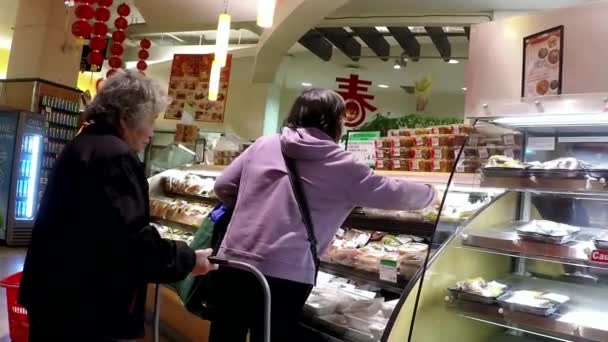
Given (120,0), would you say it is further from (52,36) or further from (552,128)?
(552,128)

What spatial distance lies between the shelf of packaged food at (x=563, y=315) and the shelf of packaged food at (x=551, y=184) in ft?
1.35

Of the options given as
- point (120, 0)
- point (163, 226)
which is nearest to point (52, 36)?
point (120, 0)

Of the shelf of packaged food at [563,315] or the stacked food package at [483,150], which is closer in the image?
the shelf of packaged food at [563,315]

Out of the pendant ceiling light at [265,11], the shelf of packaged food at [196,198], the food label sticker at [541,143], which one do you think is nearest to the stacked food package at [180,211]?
the shelf of packaged food at [196,198]

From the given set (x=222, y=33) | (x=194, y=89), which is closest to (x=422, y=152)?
(x=222, y=33)

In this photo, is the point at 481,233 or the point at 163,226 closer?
the point at 481,233

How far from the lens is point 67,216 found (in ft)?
5.87

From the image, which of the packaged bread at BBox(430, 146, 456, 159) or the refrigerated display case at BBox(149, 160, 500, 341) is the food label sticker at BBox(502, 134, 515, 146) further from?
the packaged bread at BBox(430, 146, 456, 159)

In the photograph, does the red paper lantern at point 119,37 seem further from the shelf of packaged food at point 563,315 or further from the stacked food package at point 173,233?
the shelf of packaged food at point 563,315

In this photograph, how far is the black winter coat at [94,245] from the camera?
1.75 m

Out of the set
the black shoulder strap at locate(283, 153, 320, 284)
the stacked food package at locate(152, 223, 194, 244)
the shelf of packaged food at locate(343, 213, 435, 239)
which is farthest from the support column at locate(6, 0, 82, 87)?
the black shoulder strap at locate(283, 153, 320, 284)

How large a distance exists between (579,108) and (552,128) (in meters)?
0.49

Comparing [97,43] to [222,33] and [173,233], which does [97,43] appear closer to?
[222,33]

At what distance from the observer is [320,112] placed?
2328 millimetres
